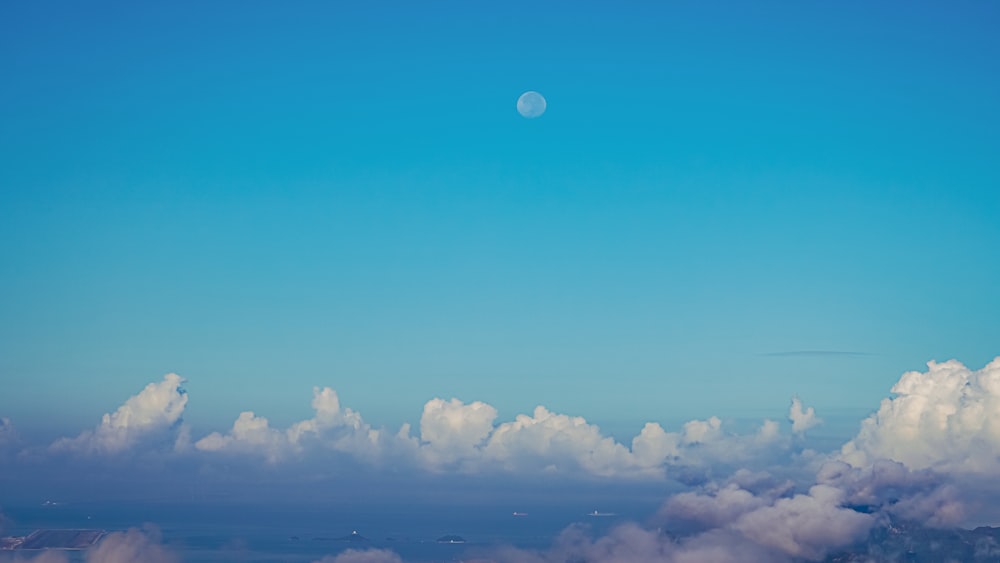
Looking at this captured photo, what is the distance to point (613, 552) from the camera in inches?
4727

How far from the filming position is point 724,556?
119m

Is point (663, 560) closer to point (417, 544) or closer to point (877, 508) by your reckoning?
point (877, 508)

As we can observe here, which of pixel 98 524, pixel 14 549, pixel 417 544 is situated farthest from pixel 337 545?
pixel 14 549

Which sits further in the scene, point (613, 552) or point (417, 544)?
point (417, 544)

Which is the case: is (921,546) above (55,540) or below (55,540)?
below

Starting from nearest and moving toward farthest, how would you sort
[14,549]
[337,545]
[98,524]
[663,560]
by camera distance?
1. [663,560]
2. [14,549]
3. [98,524]
4. [337,545]

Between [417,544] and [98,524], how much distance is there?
5666 cm

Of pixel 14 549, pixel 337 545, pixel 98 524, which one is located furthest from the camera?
pixel 337 545

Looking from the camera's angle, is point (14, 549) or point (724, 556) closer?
point (724, 556)

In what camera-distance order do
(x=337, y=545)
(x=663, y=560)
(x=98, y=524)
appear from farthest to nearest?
1. (x=337, y=545)
2. (x=98, y=524)
3. (x=663, y=560)

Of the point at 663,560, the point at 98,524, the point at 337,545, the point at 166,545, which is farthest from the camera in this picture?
the point at 337,545

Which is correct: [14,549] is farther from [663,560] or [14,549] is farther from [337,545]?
[663,560]

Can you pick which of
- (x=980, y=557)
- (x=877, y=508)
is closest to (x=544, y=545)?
(x=877, y=508)

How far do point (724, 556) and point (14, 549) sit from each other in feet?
329
